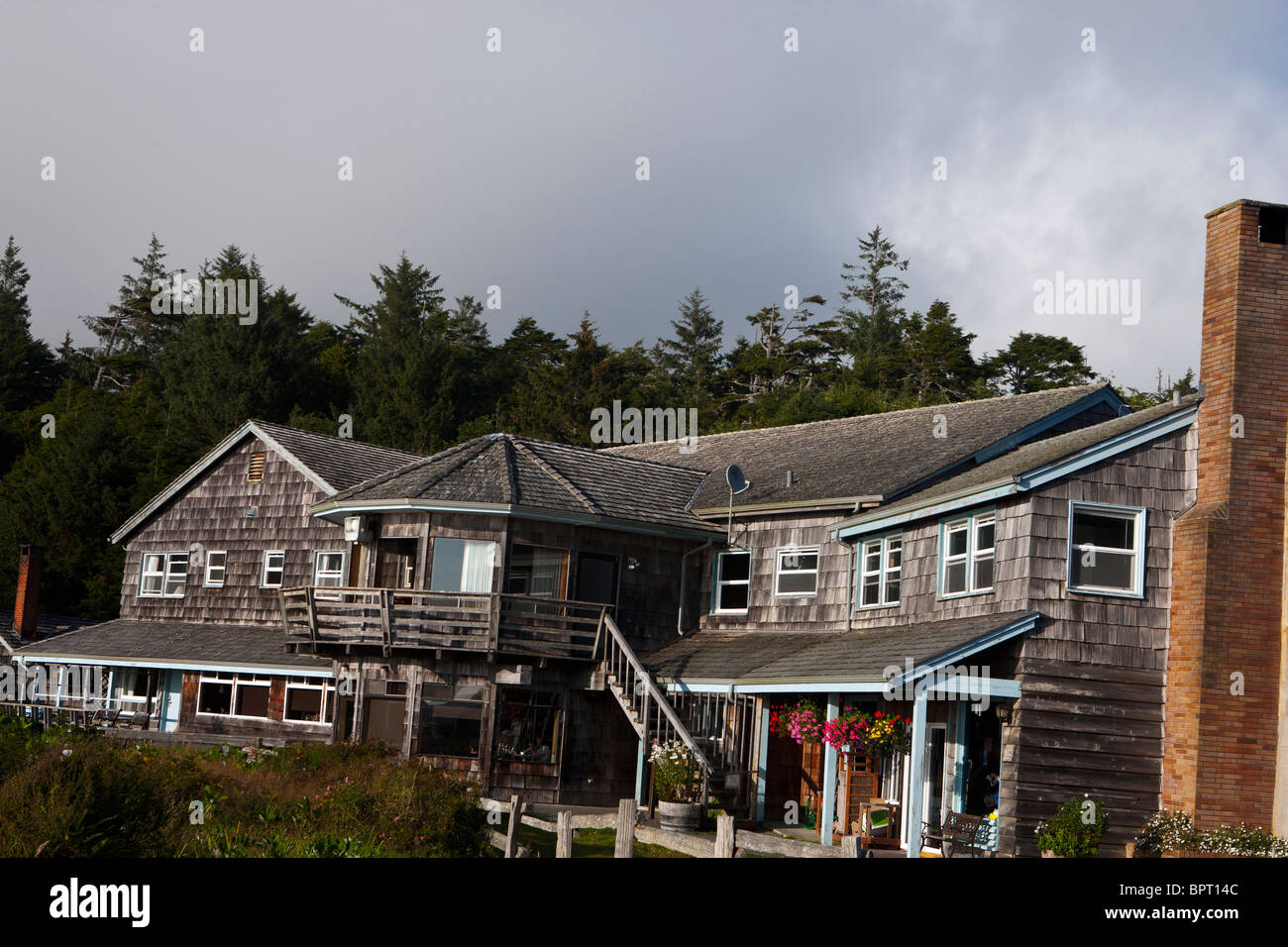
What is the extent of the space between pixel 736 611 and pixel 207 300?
49.6 meters

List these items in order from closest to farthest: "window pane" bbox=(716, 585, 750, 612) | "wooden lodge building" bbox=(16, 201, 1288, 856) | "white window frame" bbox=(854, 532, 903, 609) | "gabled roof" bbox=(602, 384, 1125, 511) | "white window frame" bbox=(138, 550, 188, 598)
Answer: "wooden lodge building" bbox=(16, 201, 1288, 856)
"white window frame" bbox=(854, 532, 903, 609)
"gabled roof" bbox=(602, 384, 1125, 511)
"window pane" bbox=(716, 585, 750, 612)
"white window frame" bbox=(138, 550, 188, 598)

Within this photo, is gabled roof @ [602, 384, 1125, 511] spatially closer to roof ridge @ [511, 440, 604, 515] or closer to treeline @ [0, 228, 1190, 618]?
roof ridge @ [511, 440, 604, 515]

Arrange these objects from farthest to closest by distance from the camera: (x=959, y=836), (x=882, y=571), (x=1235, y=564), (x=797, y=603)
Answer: (x=797, y=603), (x=882, y=571), (x=959, y=836), (x=1235, y=564)

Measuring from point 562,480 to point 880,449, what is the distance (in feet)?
22.4

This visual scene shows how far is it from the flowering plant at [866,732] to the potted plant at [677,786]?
2380mm

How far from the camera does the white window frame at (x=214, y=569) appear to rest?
38.0m

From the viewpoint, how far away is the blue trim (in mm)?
25328

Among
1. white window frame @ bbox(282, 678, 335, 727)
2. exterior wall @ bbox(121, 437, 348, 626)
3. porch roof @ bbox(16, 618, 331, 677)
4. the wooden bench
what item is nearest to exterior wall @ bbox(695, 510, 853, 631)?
the wooden bench

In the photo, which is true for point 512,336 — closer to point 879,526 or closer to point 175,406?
point 175,406

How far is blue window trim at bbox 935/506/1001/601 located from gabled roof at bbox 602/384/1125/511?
2.16m

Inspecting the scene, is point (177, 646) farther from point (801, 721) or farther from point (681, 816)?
point (801, 721)

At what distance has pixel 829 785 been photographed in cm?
2233

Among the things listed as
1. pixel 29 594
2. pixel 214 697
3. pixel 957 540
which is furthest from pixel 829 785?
pixel 29 594
